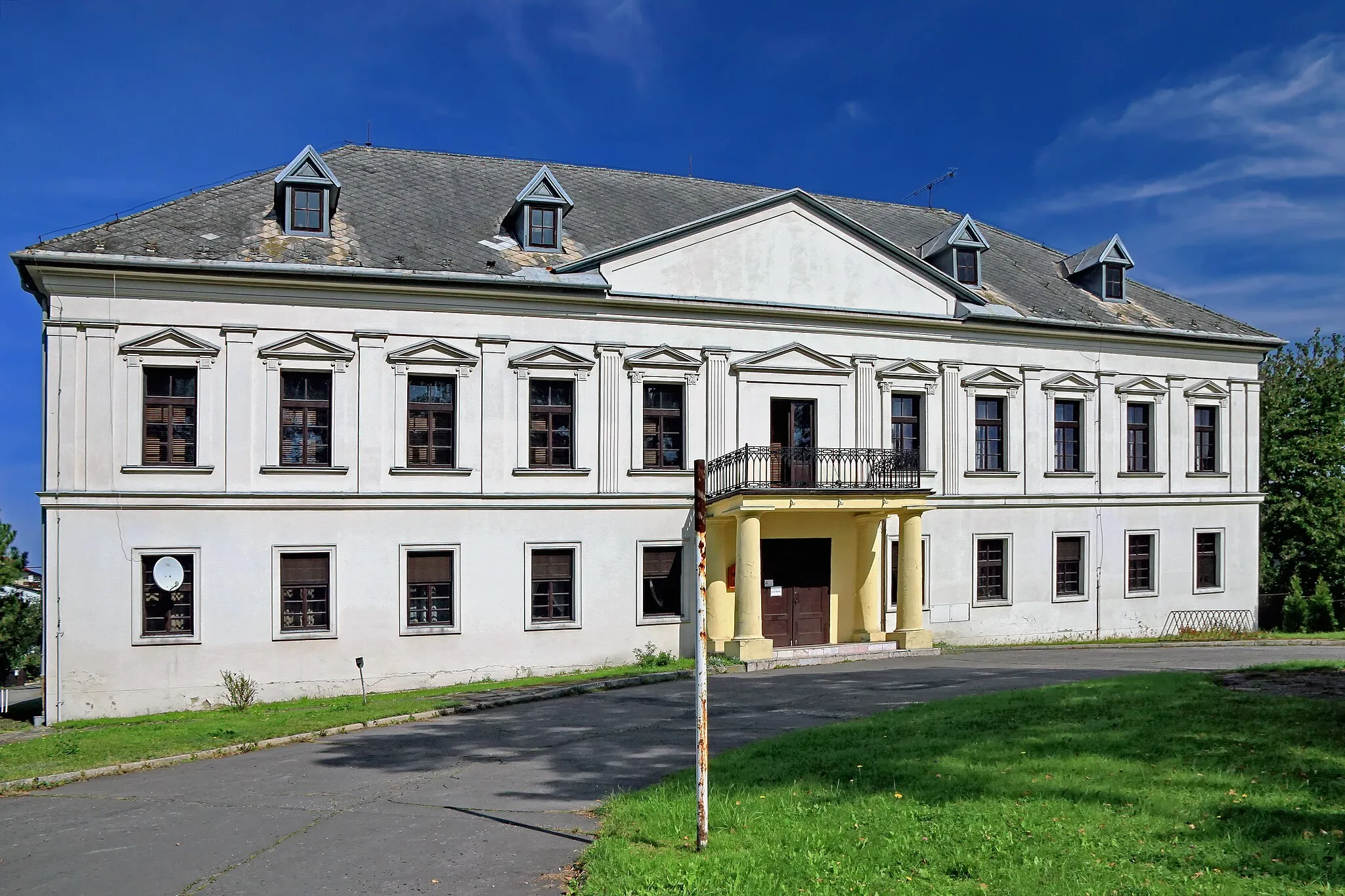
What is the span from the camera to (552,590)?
22.0m

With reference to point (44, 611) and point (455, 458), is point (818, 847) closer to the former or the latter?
point (455, 458)

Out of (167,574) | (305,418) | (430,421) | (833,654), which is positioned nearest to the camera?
(167,574)

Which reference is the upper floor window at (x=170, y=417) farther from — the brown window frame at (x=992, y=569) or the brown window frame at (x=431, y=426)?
the brown window frame at (x=992, y=569)

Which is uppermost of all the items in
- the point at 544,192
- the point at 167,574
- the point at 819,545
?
the point at 544,192

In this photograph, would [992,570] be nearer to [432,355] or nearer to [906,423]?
[906,423]

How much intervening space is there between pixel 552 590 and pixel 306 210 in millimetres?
9404

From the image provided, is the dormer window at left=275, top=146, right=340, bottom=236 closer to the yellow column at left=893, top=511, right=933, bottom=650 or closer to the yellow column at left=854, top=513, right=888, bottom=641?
the yellow column at left=854, top=513, right=888, bottom=641

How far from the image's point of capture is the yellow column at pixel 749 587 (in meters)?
21.8

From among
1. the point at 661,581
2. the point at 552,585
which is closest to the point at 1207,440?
the point at 661,581

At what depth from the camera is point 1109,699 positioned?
12.7 meters

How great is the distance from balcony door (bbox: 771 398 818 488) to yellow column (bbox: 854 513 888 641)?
1.71m

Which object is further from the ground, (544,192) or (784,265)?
(544,192)

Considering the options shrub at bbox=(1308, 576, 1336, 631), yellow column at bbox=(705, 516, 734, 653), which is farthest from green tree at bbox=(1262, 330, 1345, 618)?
yellow column at bbox=(705, 516, 734, 653)

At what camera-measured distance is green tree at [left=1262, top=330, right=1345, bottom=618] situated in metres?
34.7
